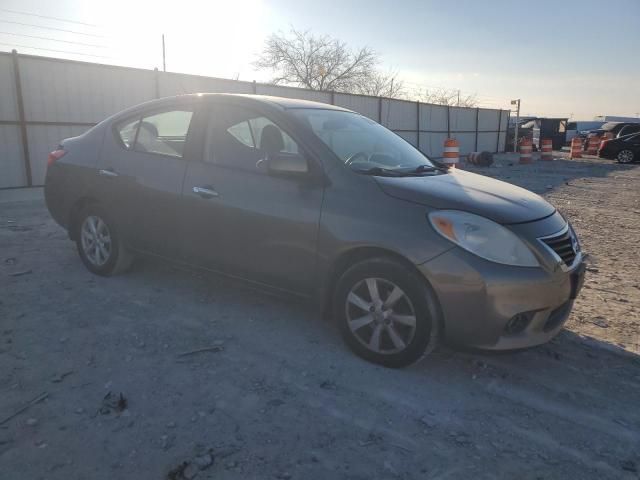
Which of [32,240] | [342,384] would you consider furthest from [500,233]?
[32,240]

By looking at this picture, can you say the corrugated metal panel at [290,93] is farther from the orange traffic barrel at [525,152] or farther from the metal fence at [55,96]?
the orange traffic barrel at [525,152]

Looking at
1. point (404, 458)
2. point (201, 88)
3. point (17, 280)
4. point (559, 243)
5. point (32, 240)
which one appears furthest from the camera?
point (201, 88)

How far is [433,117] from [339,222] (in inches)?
865

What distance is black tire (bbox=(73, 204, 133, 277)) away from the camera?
14.4ft

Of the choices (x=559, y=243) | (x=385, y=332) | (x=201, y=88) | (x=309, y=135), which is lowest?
(x=385, y=332)

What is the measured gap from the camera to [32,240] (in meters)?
6.02

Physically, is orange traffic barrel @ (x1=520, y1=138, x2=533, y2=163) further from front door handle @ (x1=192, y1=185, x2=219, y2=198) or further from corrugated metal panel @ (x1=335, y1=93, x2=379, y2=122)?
front door handle @ (x1=192, y1=185, x2=219, y2=198)

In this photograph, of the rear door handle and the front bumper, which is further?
the rear door handle

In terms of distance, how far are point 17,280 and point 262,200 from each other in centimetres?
268

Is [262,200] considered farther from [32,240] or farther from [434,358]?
[32,240]

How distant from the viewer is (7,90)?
411 inches

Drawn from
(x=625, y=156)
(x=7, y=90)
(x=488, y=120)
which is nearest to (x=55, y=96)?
(x=7, y=90)

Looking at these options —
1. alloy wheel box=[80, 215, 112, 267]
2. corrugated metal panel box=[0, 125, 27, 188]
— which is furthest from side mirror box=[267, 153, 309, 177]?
corrugated metal panel box=[0, 125, 27, 188]

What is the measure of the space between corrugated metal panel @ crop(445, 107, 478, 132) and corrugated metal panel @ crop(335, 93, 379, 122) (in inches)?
278
